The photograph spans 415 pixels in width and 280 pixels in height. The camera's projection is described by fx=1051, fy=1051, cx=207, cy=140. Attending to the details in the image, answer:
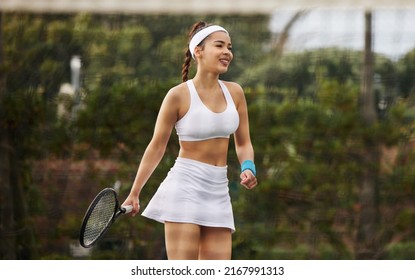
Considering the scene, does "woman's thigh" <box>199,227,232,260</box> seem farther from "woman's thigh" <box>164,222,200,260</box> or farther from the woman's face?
the woman's face

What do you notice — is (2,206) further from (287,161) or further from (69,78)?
(287,161)

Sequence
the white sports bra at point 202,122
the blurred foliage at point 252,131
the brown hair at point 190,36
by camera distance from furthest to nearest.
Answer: the blurred foliage at point 252,131
the brown hair at point 190,36
the white sports bra at point 202,122

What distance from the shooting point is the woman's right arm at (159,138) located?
3375mm

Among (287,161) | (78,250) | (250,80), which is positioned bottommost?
(78,250)

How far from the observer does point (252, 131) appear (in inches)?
163

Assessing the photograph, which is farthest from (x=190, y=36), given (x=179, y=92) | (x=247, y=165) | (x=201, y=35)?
(x=247, y=165)

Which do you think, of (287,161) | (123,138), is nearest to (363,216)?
(287,161)

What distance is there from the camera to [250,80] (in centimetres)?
409

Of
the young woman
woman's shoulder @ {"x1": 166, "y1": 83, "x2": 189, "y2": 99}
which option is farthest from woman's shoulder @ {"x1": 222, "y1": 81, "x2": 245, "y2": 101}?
woman's shoulder @ {"x1": 166, "y1": 83, "x2": 189, "y2": 99}

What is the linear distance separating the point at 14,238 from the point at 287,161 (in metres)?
1.14

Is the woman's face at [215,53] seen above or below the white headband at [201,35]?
below

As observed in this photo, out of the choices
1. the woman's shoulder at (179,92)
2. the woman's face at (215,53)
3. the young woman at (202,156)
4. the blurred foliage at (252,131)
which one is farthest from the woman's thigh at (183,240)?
the blurred foliage at (252,131)

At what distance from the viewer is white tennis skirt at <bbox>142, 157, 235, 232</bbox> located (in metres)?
3.35

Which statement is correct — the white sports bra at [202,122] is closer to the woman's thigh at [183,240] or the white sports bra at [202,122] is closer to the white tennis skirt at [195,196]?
the white tennis skirt at [195,196]
